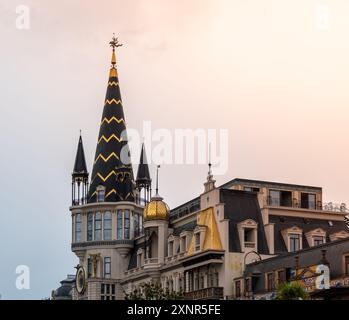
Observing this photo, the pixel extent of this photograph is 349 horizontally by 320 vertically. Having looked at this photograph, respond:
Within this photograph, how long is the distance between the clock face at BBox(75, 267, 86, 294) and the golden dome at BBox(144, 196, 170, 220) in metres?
15.8

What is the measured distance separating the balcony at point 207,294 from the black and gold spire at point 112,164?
1024 inches

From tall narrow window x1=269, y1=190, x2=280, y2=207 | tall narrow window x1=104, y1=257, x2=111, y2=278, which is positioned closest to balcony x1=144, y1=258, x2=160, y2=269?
tall narrow window x1=104, y1=257, x2=111, y2=278

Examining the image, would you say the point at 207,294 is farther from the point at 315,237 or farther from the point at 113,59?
the point at 113,59

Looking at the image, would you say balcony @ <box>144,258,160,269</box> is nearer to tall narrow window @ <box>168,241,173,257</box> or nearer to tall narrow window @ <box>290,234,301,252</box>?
tall narrow window @ <box>168,241,173,257</box>

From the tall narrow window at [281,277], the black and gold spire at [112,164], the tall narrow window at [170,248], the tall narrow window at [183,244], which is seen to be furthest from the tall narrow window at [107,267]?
the tall narrow window at [281,277]

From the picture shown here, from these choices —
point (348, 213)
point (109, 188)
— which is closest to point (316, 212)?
point (348, 213)

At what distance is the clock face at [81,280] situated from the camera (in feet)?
376

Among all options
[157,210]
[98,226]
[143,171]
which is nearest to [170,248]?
[157,210]

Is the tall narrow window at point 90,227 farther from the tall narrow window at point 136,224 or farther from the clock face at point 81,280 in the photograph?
the tall narrow window at point 136,224

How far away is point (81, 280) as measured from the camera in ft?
380

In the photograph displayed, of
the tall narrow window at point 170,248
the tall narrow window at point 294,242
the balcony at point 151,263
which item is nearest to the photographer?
the tall narrow window at point 294,242
